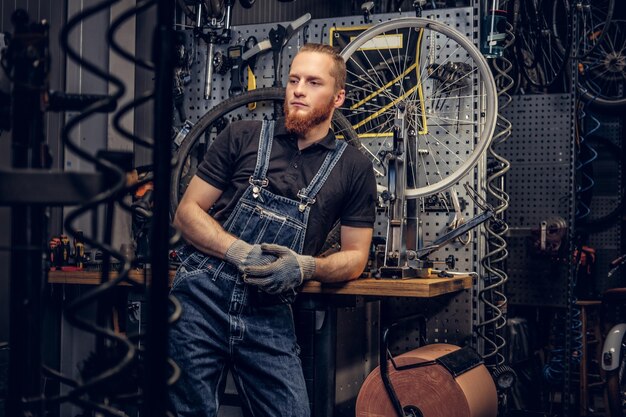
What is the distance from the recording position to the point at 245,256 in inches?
99.8

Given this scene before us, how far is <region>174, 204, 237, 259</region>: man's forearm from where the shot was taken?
2.58 meters

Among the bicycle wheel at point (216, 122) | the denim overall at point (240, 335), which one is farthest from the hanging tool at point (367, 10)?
the denim overall at point (240, 335)

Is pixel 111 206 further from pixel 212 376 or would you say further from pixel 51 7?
pixel 51 7

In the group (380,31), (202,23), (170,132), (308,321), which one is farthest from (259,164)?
(170,132)

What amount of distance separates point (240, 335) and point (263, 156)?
0.61 m

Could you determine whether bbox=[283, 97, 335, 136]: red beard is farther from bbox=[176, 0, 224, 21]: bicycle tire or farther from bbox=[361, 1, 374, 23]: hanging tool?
bbox=[176, 0, 224, 21]: bicycle tire

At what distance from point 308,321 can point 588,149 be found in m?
3.26

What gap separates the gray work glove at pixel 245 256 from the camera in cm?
253

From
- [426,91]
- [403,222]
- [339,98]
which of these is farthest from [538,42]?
[339,98]

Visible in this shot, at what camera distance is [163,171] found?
0.86 m

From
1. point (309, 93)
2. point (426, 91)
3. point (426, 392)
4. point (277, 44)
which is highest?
point (277, 44)

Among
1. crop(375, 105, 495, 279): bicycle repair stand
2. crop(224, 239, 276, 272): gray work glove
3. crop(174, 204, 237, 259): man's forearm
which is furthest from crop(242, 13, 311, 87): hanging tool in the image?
crop(224, 239, 276, 272): gray work glove

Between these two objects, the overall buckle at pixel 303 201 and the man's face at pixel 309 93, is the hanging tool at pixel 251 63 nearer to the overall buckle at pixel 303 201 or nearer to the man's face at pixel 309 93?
the man's face at pixel 309 93

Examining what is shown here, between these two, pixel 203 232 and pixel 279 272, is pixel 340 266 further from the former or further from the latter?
pixel 203 232
